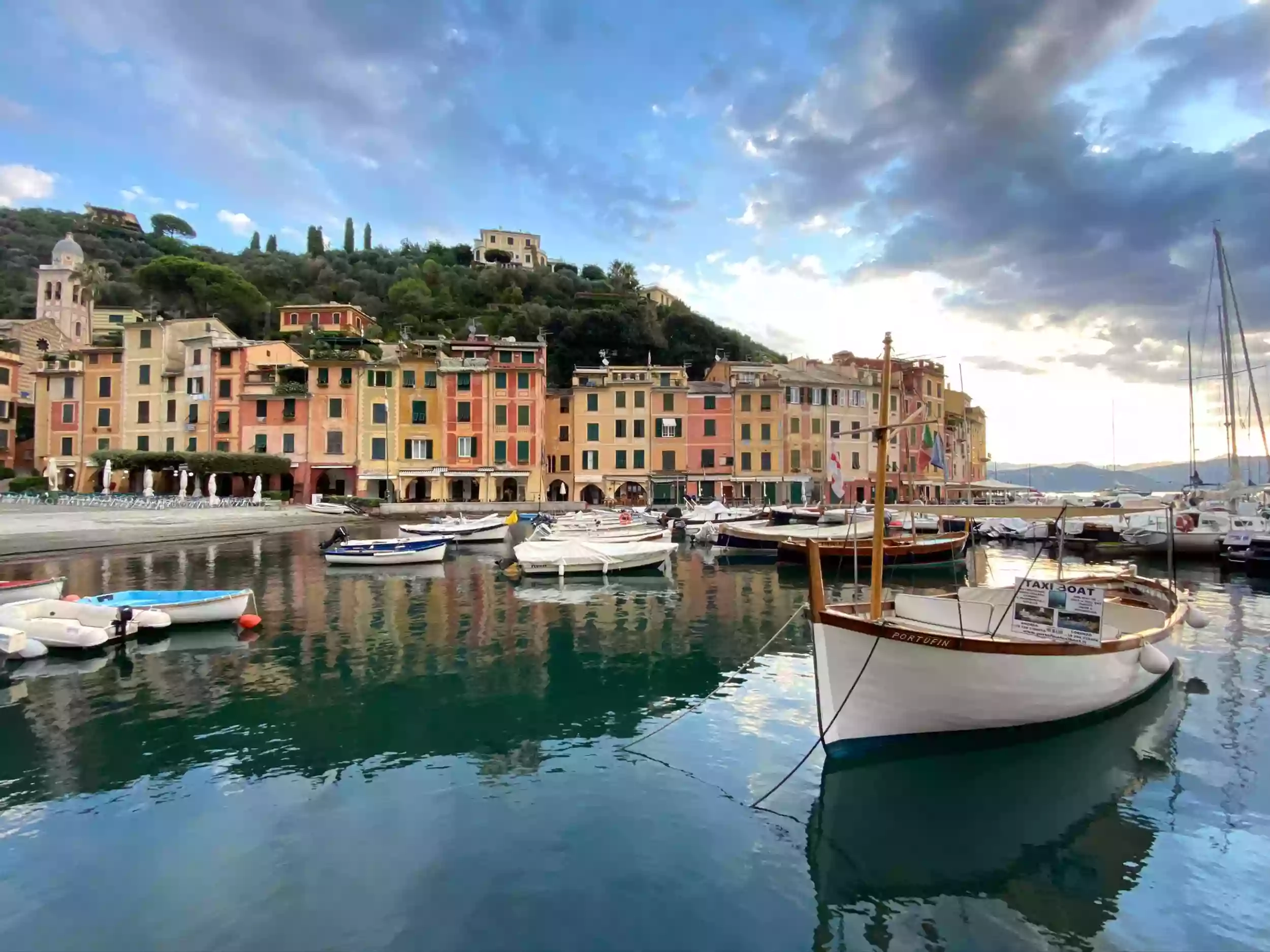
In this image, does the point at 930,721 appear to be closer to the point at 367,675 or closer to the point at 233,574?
the point at 367,675

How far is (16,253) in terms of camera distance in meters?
101

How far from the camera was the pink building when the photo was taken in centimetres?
5781

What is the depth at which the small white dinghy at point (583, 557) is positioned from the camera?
25.8m

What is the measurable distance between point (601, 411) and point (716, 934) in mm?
53288

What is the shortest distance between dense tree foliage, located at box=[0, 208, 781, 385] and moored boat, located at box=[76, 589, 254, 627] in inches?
1986

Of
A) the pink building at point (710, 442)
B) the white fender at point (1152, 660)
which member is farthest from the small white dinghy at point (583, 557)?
the pink building at point (710, 442)

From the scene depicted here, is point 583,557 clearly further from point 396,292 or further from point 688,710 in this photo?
point 396,292

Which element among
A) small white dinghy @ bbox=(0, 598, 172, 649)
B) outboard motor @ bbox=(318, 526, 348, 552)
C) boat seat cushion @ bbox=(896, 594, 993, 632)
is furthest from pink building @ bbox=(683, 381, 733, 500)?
boat seat cushion @ bbox=(896, 594, 993, 632)

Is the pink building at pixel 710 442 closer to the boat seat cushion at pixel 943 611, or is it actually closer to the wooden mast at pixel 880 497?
the boat seat cushion at pixel 943 611

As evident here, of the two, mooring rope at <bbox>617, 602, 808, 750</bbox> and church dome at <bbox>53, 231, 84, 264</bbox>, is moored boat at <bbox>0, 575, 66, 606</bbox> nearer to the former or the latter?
mooring rope at <bbox>617, 602, 808, 750</bbox>

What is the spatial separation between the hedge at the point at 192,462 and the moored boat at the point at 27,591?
37.2 m

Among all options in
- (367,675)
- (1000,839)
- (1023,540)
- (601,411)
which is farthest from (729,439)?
(1000,839)

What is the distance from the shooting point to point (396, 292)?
87.9 meters

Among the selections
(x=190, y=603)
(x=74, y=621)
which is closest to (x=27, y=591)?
(x=74, y=621)
